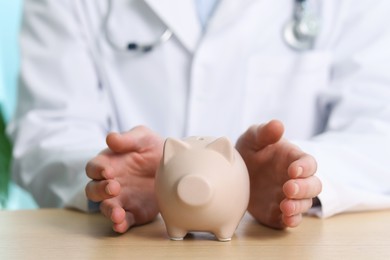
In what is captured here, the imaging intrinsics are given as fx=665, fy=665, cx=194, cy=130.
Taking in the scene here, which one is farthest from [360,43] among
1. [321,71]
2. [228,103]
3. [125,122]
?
[125,122]

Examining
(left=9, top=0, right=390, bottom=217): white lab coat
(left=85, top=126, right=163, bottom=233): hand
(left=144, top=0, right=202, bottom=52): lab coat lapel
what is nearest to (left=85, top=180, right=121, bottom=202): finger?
(left=85, top=126, right=163, bottom=233): hand

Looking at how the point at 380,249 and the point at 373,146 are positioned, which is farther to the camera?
the point at 373,146

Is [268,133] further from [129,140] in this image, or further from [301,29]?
[301,29]

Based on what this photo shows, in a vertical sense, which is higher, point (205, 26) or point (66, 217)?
point (205, 26)

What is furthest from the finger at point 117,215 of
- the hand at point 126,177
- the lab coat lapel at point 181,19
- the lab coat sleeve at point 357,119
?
the lab coat lapel at point 181,19

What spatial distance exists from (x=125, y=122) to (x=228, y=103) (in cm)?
18

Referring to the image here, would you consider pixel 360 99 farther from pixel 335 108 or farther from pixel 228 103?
pixel 228 103

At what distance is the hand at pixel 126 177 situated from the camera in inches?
25.4

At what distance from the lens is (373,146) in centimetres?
90

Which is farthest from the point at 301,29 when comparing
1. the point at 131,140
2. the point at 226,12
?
the point at 131,140

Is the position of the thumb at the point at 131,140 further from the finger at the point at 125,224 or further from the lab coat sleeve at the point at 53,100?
the lab coat sleeve at the point at 53,100

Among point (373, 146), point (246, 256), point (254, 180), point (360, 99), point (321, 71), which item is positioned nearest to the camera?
point (246, 256)

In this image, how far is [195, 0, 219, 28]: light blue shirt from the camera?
1150 millimetres

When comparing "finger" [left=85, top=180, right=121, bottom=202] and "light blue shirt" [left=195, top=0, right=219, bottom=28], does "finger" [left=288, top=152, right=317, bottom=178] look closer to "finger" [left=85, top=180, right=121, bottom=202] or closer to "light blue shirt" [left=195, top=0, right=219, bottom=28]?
"finger" [left=85, top=180, right=121, bottom=202]
